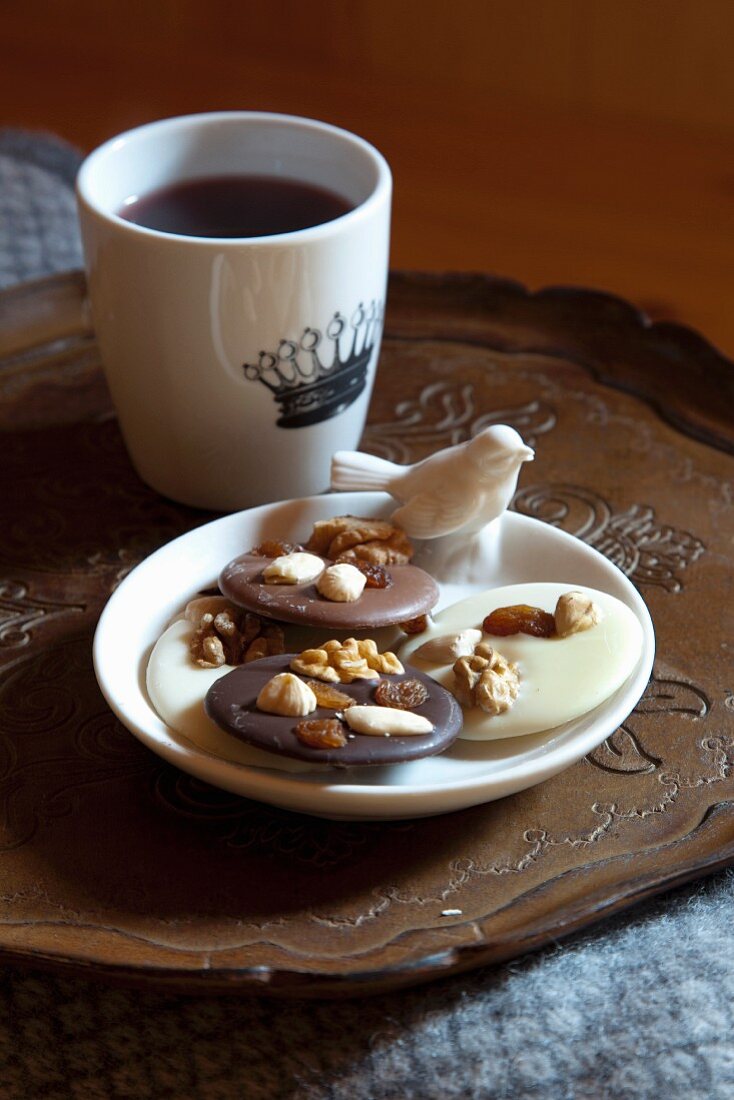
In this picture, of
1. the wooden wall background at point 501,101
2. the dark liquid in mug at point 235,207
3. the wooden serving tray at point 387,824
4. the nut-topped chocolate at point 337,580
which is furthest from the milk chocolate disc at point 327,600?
the wooden wall background at point 501,101

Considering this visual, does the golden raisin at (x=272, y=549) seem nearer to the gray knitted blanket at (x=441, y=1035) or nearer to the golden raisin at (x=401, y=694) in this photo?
the golden raisin at (x=401, y=694)

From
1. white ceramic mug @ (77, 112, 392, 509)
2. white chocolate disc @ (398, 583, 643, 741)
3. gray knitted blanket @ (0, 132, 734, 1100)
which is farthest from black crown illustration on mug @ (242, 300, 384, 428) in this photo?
gray knitted blanket @ (0, 132, 734, 1100)

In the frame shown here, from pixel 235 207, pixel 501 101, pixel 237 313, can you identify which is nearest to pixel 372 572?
pixel 237 313

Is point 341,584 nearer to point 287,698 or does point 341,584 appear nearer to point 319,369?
point 287,698

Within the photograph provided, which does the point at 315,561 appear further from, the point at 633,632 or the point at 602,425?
the point at 602,425

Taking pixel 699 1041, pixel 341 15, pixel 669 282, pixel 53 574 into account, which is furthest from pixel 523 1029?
pixel 341 15
